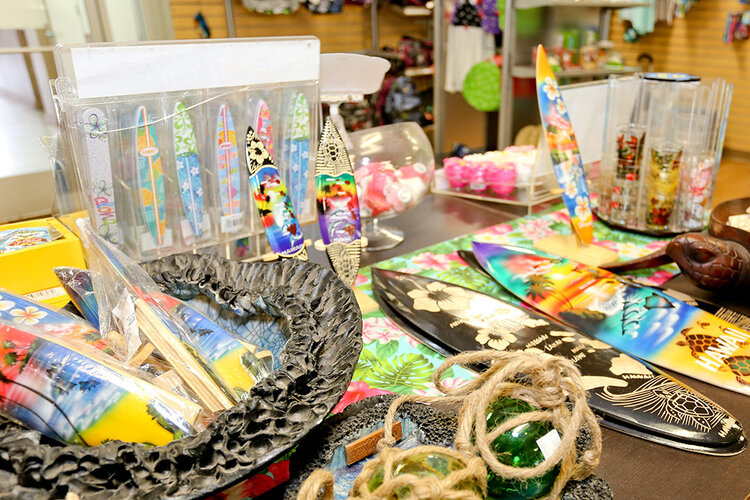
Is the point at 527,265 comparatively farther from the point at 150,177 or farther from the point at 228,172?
the point at 150,177

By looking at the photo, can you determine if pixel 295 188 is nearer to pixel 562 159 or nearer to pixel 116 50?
pixel 116 50

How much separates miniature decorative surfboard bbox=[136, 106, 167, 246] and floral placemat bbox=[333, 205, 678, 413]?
394mm

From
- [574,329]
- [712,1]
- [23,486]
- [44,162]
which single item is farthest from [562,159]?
[712,1]

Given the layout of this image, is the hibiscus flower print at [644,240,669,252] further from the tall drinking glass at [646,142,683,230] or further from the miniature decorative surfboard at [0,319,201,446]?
the miniature decorative surfboard at [0,319,201,446]

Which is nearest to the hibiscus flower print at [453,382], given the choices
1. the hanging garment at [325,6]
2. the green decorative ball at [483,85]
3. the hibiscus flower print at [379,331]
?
the hibiscus flower print at [379,331]

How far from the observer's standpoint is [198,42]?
0.94 meters

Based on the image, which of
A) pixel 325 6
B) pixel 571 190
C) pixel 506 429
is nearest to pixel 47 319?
pixel 506 429

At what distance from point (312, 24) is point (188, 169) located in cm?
382

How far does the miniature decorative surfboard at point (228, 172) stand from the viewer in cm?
100

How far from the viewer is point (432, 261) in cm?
121

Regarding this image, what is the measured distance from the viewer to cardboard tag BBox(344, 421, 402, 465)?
574mm

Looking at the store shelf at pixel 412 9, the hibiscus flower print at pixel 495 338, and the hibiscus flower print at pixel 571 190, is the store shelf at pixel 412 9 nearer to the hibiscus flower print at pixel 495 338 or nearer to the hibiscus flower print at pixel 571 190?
the hibiscus flower print at pixel 571 190

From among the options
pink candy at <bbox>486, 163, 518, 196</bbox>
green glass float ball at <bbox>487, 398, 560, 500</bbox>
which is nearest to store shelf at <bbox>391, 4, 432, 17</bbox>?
pink candy at <bbox>486, 163, 518, 196</bbox>

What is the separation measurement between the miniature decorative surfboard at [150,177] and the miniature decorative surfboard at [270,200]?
0.19 meters
